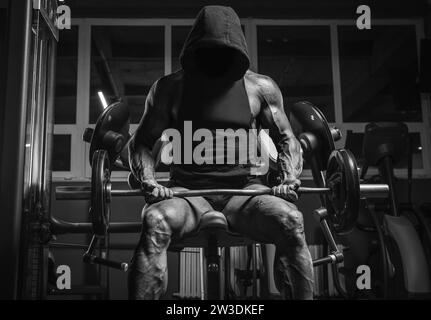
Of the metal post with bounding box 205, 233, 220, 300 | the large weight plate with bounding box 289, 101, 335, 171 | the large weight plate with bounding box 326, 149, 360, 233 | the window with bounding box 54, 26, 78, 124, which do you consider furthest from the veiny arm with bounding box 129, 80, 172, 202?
the window with bounding box 54, 26, 78, 124

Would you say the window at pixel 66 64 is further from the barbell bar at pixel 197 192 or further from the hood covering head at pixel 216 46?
the barbell bar at pixel 197 192

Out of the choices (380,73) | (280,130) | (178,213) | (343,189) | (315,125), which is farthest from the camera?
(380,73)

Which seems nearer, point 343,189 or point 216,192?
point 216,192

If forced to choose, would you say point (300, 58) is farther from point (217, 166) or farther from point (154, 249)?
point (154, 249)

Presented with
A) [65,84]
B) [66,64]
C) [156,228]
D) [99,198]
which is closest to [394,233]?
[156,228]

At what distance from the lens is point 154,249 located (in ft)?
5.93

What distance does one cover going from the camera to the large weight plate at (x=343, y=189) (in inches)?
76.5

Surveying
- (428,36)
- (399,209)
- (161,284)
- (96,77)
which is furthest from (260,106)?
(96,77)

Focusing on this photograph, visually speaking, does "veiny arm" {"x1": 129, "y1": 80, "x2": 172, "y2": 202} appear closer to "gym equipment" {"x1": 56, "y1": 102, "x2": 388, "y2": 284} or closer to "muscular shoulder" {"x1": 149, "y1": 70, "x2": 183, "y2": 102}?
"muscular shoulder" {"x1": 149, "y1": 70, "x2": 183, "y2": 102}

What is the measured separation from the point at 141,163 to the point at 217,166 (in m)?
0.32

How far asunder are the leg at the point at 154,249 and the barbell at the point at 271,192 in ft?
0.36

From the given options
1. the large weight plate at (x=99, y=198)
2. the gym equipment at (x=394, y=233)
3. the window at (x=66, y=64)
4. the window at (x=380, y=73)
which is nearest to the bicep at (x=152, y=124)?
the large weight plate at (x=99, y=198)

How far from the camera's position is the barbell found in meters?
1.87
